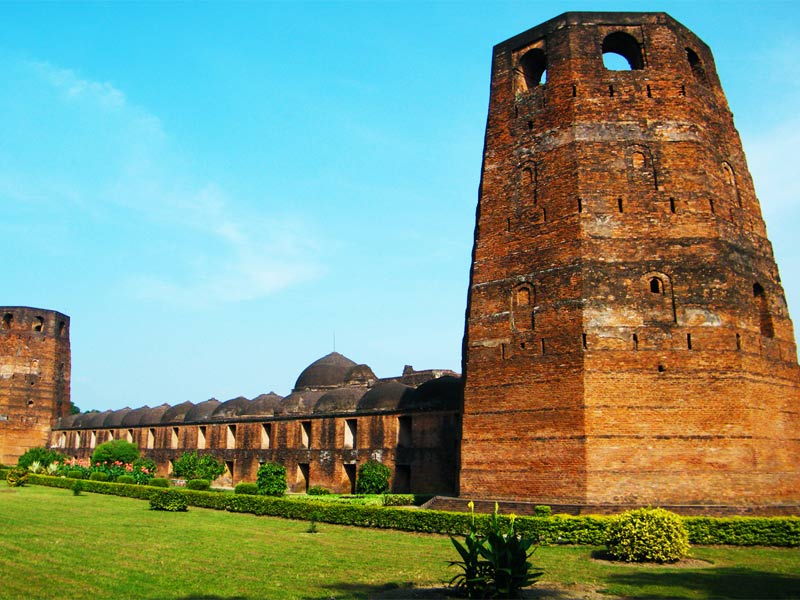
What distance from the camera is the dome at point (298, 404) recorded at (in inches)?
1353

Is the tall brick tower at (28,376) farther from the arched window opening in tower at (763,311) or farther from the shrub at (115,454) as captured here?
the arched window opening in tower at (763,311)

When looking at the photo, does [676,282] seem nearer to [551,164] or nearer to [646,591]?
[551,164]

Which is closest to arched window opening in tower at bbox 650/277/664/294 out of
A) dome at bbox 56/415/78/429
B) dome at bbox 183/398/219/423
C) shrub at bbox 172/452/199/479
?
shrub at bbox 172/452/199/479

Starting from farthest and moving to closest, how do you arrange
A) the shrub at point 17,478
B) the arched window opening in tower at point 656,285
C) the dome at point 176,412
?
the dome at point 176,412 < the shrub at point 17,478 < the arched window opening in tower at point 656,285

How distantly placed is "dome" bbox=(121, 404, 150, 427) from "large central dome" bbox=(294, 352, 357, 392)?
11.9 m

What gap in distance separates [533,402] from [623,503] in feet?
10.7

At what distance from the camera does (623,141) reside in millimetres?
18562

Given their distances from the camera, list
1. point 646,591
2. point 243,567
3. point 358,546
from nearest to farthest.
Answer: point 646,591 → point 243,567 → point 358,546

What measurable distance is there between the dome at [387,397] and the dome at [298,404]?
4464 millimetres

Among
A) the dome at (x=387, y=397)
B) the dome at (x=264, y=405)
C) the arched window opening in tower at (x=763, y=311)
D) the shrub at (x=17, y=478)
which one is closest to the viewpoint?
the arched window opening in tower at (x=763, y=311)

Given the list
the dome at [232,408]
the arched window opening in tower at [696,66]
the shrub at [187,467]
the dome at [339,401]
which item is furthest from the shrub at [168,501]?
the arched window opening in tower at [696,66]

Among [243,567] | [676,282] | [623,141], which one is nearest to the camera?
[243,567]

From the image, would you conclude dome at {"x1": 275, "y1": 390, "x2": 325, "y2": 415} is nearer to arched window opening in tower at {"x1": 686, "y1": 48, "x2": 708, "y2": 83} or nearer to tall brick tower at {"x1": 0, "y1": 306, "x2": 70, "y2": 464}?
tall brick tower at {"x1": 0, "y1": 306, "x2": 70, "y2": 464}

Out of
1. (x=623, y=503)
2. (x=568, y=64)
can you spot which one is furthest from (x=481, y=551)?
(x=568, y=64)
